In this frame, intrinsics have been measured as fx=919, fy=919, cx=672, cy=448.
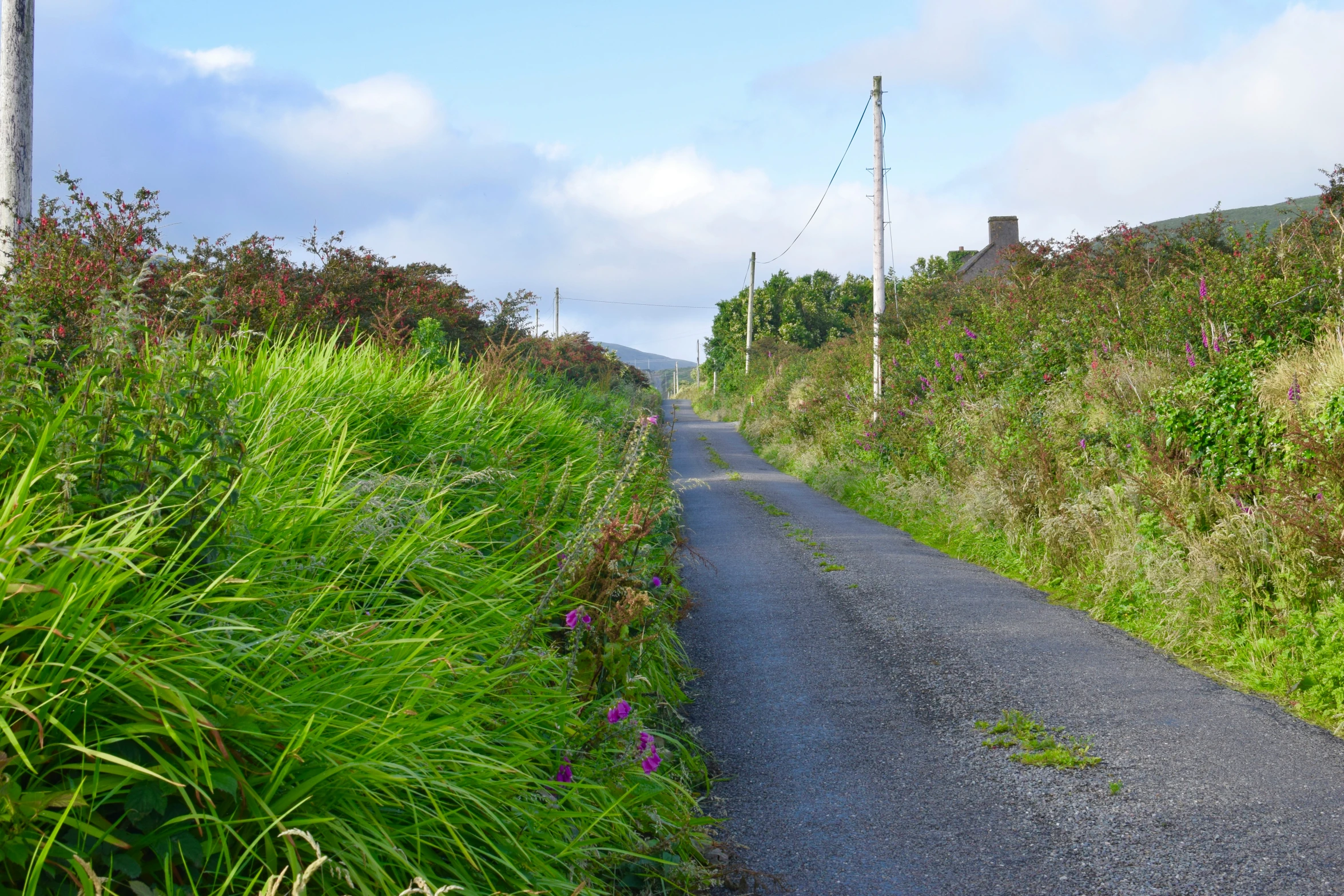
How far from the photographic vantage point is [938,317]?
17.2 m

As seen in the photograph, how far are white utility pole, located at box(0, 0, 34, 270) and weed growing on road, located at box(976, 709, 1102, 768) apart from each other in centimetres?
877

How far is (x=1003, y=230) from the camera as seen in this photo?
41375 millimetres

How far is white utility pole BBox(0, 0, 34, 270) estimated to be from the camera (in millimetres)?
8094

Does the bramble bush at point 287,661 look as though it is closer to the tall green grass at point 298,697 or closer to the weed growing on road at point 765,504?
the tall green grass at point 298,697

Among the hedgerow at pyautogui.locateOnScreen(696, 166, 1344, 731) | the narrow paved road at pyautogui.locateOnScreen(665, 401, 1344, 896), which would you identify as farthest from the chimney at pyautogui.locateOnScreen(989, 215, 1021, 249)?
the narrow paved road at pyautogui.locateOnScreen(665, 401, 1344, 896)

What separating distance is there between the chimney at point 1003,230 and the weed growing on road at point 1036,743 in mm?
39390

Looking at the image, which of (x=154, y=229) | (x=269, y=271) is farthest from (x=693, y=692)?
(x=269, y=271)

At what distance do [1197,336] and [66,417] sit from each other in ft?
31.5

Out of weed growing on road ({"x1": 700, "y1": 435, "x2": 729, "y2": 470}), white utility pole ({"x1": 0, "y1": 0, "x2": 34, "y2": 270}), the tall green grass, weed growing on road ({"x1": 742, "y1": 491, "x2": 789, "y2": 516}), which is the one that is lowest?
weed growing on road ({"x1": 742, "y1": 491, "x2": 789, "y2": 516})

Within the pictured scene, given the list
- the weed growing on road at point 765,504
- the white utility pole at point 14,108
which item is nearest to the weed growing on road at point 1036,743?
the weed growing on road at point 765,504

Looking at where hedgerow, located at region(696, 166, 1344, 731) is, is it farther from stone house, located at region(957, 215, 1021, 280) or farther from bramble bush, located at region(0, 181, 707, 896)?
stone house, located at region(957, 215, 1021, 280)

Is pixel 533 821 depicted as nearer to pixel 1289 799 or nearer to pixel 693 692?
pixel 693 692

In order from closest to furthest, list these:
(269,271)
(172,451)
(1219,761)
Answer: (172,451), (1219,761), (269,271)

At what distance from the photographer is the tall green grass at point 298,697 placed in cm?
204
